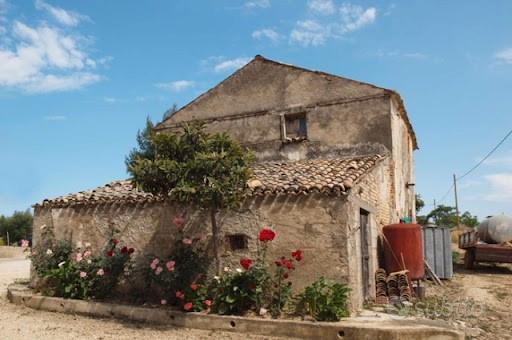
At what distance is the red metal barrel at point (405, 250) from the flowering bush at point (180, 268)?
15.6 feet

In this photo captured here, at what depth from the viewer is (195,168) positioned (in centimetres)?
795

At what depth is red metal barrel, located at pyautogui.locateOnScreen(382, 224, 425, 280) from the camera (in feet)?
34.6

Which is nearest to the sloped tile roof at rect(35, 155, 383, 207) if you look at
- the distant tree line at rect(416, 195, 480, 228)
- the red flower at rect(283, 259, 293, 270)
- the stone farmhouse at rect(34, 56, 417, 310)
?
the stone farmhouse at rect(34, 56, 417, 310)

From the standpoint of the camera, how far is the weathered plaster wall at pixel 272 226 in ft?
26.9

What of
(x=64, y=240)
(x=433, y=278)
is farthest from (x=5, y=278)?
(x=433, y=278)

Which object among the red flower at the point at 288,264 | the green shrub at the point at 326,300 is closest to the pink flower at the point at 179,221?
the red flower at the point at 288,264

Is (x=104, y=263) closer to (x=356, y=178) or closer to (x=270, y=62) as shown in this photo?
(x=356, y=178)

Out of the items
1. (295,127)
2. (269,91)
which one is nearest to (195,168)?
(295,127)

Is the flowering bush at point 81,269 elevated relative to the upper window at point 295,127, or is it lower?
lower

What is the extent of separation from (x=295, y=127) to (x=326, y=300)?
7.67m

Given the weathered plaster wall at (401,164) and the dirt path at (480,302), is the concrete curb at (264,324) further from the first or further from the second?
the weathered plaster wall at (401,164)

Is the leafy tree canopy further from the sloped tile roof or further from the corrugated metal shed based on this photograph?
the corrugated metal shed

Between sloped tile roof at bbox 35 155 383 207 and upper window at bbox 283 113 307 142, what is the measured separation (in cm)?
230

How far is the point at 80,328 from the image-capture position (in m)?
8.20
